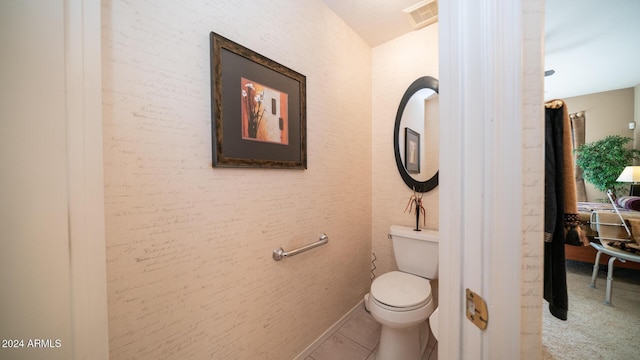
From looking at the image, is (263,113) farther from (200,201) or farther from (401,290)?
(401,290)

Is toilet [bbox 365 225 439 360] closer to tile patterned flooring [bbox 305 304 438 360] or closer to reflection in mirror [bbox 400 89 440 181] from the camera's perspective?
tile patterned flooring [bbox 305 304 438 360]

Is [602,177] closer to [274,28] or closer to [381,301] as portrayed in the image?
[381,301]

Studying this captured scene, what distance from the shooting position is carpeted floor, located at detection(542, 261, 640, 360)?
133 centimetres

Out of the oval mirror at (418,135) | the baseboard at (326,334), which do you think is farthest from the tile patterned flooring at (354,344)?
the oval mirror at (418,135)

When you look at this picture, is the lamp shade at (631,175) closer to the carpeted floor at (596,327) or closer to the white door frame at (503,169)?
the carpeted floor at (596,327)

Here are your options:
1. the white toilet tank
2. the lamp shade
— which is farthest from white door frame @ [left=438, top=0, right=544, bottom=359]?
the lamp shade

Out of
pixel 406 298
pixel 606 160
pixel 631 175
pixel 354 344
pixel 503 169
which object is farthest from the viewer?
pixel 606 160

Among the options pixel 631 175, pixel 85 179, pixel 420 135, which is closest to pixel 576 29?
pixel 420 135

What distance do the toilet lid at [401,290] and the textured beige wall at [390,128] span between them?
398 millimetres

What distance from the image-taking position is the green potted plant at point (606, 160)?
3.20m

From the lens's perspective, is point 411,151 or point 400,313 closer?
point 400,313

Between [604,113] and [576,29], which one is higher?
[576,29]

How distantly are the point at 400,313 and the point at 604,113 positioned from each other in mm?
5220

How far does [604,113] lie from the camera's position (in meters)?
3.46
